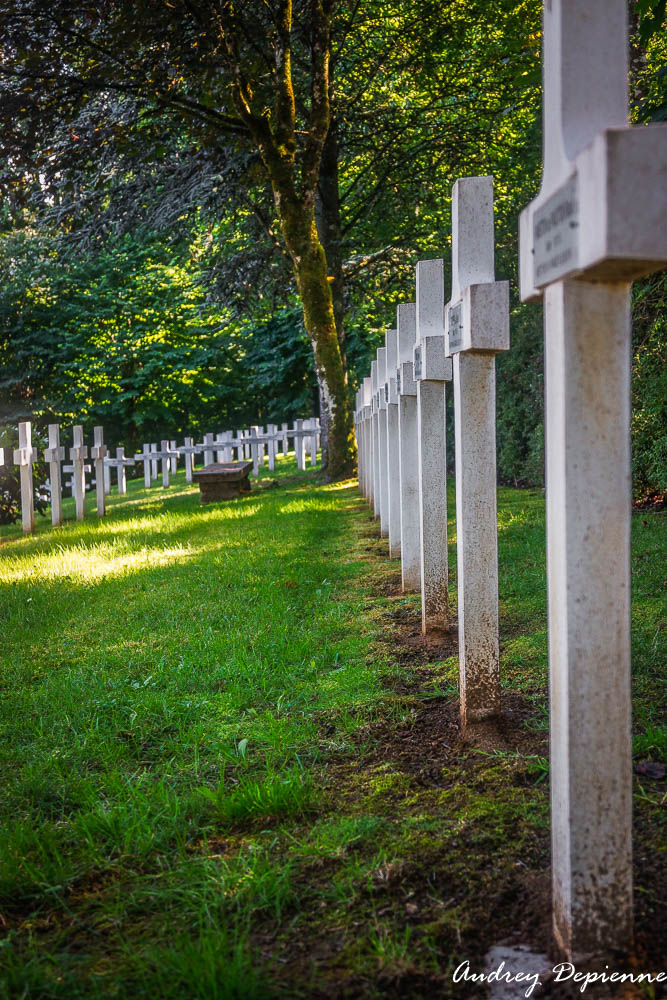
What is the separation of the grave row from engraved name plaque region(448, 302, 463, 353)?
827 centimetres

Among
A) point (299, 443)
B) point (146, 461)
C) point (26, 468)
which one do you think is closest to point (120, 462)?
point (146, 461)

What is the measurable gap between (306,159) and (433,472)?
9.48 meters

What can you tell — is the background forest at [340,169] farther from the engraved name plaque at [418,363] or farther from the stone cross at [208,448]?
the stone cross at [208,448]

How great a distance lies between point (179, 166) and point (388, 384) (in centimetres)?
972

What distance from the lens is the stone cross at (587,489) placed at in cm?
173

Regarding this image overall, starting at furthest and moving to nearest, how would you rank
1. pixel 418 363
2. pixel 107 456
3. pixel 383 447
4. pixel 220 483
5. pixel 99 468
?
1. pixel 107 456
2. pixel 99 468
3. pixel 220 483
4. pixel 383 447
5. pixel 418 363

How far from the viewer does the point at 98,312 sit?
99.1 feet

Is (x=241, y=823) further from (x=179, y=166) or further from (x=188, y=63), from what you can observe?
(x=179, y=166)

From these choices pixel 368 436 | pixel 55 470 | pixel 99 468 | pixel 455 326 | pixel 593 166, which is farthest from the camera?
pixel 99 468

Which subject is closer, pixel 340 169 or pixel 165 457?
pixel 340 169

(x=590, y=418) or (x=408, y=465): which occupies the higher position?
(x=590, y=418)

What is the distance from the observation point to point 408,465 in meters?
5.90

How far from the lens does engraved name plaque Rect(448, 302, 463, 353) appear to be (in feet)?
10.7

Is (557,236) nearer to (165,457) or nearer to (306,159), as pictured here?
(306,159)
